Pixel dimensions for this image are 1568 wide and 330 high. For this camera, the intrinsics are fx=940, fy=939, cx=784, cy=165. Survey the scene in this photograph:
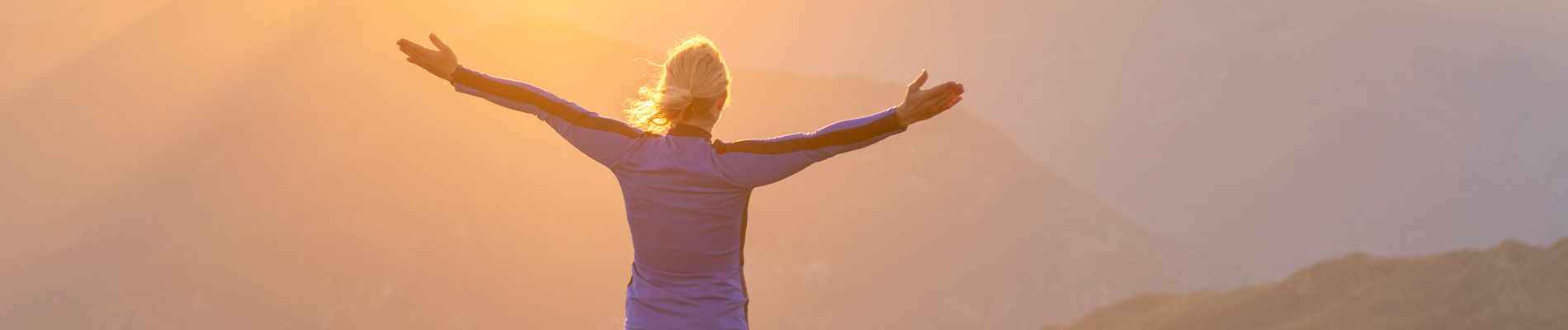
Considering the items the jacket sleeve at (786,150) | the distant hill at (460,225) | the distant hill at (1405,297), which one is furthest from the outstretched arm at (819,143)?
the distant hill at (460,225)

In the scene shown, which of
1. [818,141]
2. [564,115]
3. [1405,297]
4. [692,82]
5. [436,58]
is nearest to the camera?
[818,141]

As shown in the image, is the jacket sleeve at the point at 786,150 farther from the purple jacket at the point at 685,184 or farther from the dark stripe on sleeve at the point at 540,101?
the dark stripe on sleeve at the point at 540,101

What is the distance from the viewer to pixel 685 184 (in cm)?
428

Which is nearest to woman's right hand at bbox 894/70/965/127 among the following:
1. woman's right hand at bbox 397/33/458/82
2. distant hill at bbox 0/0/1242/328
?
Answer: woman's right hand at bbox 397/33/458/82

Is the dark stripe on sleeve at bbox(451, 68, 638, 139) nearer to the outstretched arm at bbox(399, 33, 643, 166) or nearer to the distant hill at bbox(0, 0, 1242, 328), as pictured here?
the outstretched arm at bbox(399, 33, 643, 166)

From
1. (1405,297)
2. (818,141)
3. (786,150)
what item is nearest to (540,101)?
(786,150)

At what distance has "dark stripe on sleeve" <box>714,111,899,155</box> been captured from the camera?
4.09 meters

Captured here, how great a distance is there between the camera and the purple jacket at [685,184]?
422 centimetres

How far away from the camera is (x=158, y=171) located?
15688 centimetres

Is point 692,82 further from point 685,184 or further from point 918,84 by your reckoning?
point 918,84

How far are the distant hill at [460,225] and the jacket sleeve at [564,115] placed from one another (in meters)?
102

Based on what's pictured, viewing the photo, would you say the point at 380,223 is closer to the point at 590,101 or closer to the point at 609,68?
the point at 590,101

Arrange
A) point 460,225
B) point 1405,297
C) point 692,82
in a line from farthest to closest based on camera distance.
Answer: point 460,225 → point 1405,297 → point 692,82

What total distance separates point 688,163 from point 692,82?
0.40m
